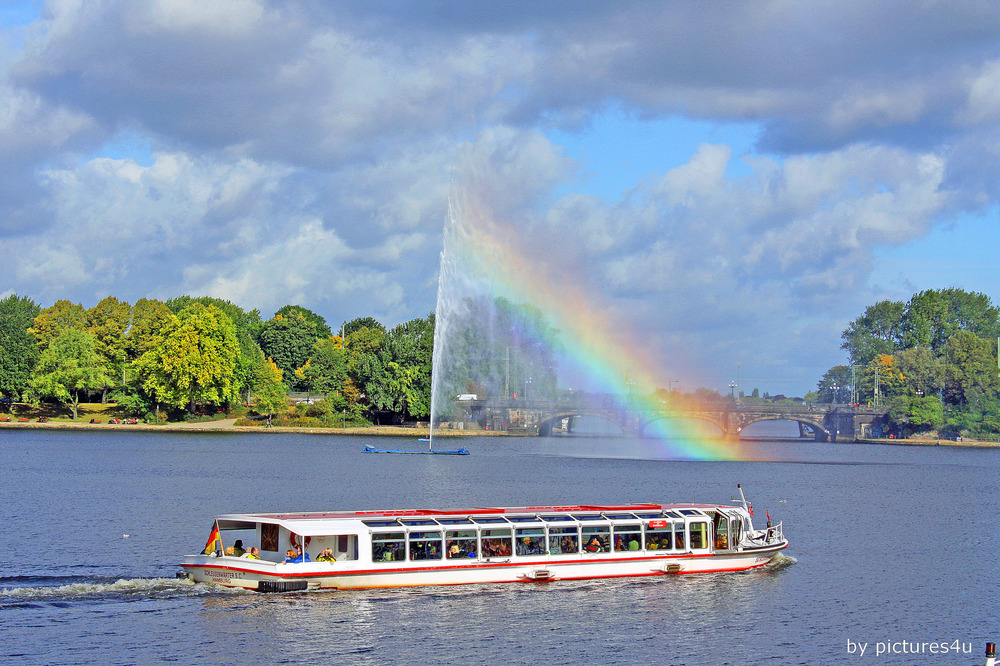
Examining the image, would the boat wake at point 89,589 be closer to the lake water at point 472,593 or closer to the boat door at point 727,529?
the lake water at point 472,593

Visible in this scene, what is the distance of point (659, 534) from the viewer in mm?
53094

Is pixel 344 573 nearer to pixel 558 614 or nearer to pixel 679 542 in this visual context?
pixel 558 614

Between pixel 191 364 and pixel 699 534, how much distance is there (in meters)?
127

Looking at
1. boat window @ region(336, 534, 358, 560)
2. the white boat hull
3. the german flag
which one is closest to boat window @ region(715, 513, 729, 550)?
the white boat hull

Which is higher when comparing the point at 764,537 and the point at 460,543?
the point at 460,543

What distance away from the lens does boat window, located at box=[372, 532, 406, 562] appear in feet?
153

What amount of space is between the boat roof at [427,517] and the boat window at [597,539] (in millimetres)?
786

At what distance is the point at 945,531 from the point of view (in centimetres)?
7281

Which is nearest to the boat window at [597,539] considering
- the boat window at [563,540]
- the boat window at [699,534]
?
the boat window at [563,540]

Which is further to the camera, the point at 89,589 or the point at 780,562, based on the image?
the point at 780,562

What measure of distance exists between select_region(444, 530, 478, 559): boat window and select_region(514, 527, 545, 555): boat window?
226cm

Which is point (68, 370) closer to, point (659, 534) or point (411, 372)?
point (411, 372)

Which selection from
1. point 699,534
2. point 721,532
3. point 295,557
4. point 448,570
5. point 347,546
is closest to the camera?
point 295,557

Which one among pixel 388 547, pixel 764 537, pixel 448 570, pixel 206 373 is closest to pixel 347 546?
pixel 388 547
